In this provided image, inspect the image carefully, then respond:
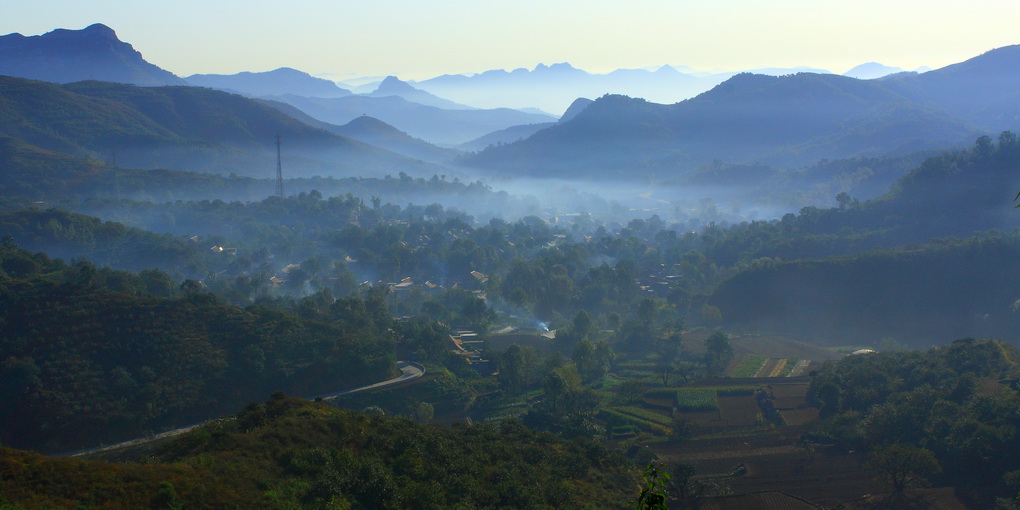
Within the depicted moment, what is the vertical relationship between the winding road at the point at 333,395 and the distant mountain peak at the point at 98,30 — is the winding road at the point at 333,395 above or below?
below

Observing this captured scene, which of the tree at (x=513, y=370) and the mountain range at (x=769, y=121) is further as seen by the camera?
the mountain range at (x=769, y=121)

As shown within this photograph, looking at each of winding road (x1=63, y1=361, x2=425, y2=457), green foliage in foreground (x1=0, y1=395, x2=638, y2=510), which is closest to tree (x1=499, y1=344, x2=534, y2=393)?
winding road (x1=63, y1=361, x2=425, y2=457)

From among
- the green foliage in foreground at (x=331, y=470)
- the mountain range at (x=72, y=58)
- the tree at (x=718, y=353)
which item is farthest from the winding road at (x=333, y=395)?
the mountain range at (x=72, y=58)

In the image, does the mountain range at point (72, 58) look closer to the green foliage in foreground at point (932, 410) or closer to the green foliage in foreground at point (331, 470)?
the green foliage in foreground at point (331, 470)

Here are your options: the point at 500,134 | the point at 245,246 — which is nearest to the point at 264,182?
the point at 245,246

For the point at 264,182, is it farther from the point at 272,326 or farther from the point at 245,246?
the point at 272,326

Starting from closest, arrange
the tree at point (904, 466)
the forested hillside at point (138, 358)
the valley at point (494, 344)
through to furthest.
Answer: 1. the valley at point (494, 344)
2. the tree at point (904, 466)
3. the forested hillside at point (138, 358)

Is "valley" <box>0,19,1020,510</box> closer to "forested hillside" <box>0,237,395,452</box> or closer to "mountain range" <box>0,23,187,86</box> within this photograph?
"forested hillside" <box>0,237,395,452</box>
